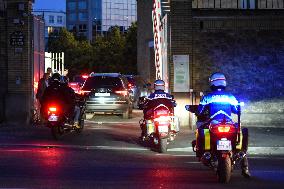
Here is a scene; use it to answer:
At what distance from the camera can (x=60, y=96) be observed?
1869cm

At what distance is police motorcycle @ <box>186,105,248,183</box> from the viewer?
1074 centimetres

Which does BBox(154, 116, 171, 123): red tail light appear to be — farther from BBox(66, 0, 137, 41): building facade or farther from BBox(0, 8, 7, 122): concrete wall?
BBox(66, 0, 137, 41): building facade

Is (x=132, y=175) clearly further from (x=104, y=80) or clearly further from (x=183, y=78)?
(x=104, y=80)

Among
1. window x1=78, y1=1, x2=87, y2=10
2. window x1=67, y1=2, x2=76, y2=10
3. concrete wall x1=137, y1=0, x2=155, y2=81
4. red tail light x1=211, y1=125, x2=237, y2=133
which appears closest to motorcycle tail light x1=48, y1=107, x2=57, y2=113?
red tail light x1=211, y1=125, x2=237, y2=133

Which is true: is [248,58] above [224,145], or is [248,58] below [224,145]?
above

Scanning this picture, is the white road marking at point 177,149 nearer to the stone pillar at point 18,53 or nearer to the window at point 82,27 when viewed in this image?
the stone pillar at point 18,53

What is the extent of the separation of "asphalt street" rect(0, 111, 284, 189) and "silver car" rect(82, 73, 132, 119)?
14.1 feet

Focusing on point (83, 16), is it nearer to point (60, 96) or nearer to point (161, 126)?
point (60, 96)

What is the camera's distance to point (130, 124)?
78.5ft

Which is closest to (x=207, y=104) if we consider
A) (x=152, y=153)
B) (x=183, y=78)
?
(x=152, y=153)

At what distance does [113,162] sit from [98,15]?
123 metres

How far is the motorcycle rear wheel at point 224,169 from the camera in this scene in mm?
10711

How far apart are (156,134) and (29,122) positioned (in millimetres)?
8241

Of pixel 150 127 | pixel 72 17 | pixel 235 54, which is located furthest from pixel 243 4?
pixel 72 17
